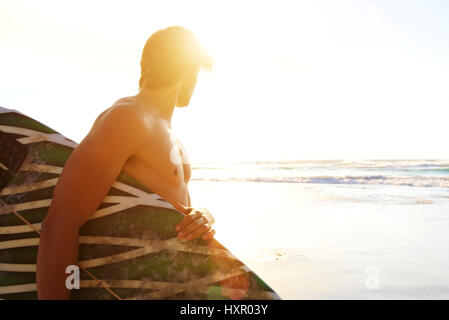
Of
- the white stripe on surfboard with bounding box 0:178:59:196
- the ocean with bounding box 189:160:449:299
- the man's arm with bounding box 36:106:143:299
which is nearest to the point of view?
the man's arm with bounding box 36:106:143:299

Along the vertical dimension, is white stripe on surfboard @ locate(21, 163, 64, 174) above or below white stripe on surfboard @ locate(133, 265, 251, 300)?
above

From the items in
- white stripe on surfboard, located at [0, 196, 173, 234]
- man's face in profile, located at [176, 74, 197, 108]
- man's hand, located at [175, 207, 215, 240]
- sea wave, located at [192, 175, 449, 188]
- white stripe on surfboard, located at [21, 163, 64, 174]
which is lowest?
man's hand, located at [175, 207, 215, 240]

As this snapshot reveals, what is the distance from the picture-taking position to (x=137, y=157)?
162 cm

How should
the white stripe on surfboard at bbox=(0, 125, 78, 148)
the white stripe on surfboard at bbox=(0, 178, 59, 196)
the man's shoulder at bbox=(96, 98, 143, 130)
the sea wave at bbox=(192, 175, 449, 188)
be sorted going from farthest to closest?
the sea wave at bbox=(192, 175, 449, 188) < the white stripe on surfboard at bbox=(0, 125, 78, 148) < the white stripe on surfboard at bbox=(0, 178, 59, 196) < the man's shoulder at bbox=(96, 98, 143, 130)

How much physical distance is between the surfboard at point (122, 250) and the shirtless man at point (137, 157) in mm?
88

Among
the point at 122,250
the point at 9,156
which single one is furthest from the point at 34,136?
the point at 122,250

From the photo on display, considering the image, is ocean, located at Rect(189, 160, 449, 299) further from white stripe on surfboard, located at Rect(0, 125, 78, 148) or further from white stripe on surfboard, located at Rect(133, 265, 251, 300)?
white stripe on surfboard, located at Rect(0, 125, 78, 148)

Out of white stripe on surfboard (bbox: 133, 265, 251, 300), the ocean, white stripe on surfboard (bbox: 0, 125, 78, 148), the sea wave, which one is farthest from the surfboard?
the sea wave

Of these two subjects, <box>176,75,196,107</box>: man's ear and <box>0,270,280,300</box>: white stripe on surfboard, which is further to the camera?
<box>176,75,196,107</box>: man's ear

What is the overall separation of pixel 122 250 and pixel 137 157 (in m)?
0.40

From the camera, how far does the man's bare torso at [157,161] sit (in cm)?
162

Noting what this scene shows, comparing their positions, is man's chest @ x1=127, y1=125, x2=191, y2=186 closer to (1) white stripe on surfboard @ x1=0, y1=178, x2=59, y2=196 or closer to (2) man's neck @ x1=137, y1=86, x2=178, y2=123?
(2) man's neck @ x1=137, y1=86, x2=178, y2=123

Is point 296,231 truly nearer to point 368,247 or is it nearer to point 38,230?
point 368,247

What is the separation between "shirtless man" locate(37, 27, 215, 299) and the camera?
52.6 inches
